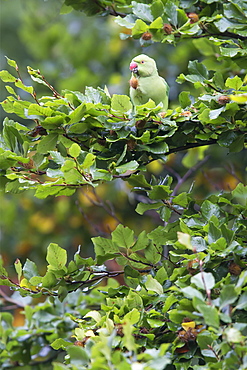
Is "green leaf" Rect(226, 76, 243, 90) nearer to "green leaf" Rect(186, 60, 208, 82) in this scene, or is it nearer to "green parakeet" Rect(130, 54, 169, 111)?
"green leaf" Rect(186, 60, 208, 82)

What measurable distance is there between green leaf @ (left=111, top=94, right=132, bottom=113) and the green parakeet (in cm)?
26

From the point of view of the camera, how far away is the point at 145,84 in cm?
125

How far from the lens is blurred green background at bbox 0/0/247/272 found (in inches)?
102

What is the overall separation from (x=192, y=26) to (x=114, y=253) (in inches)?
22.0

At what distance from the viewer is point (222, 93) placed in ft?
3.45

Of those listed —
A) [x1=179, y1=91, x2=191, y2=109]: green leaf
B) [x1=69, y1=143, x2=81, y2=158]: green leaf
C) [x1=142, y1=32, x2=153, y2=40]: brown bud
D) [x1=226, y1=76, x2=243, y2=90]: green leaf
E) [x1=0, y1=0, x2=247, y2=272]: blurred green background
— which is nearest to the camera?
[x1=69, y1=143, x2=81, y2=158]: green leaf

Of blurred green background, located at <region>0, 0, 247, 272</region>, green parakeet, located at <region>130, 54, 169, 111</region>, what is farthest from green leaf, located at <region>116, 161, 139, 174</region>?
blurred green background, located at <region>0, 0, 247, 272</region>

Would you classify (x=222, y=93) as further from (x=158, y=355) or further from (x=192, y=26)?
(x=158, y=355)

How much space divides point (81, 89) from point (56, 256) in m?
1.90

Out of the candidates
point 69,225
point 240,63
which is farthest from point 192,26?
point 69,225

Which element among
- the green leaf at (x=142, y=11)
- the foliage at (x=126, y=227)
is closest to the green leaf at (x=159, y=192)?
the foliage at (x=126, y=227)

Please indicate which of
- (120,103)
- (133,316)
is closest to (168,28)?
(120,103)

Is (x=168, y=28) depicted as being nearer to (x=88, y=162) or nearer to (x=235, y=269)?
(x=88, y=162)

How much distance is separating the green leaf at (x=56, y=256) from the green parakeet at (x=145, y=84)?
450mm
